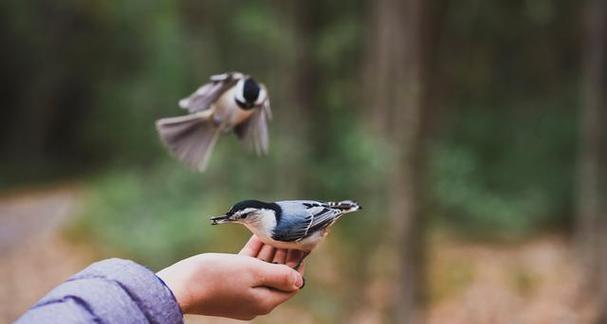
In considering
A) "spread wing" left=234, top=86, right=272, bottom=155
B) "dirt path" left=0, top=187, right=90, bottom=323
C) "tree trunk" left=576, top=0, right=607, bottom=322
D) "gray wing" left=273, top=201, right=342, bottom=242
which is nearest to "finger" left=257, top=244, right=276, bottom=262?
"gray wing" left=273, top=201, right=342, bottom=242

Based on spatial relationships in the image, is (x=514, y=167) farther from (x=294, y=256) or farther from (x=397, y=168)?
(x=294, y=256)

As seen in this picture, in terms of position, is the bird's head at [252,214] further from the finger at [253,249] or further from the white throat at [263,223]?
the finger at [253,249]

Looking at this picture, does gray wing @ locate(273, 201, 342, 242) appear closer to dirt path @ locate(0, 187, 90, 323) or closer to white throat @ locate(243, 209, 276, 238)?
white throat @ locate(243, 209, 276, 238)

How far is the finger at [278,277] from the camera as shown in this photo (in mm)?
1467

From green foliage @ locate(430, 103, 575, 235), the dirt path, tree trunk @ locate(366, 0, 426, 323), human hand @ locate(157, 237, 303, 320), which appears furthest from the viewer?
green foliage @ locate(430, 103, 575, 235)

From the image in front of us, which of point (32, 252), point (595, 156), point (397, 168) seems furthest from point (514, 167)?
point (32, 252)

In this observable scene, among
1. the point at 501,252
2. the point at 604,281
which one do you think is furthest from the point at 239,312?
the point at 501,252

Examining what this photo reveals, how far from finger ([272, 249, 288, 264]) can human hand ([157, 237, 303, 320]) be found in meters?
0.10

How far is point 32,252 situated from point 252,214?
8.57 metres

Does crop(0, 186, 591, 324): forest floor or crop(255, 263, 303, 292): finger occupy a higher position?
crop(255, 263, 303, 292): finger

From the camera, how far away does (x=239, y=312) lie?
1519 mm

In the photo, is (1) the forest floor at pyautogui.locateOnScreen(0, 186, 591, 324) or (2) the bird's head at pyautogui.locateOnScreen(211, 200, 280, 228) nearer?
(2) the bird's head at pyautogui.locateOnScreen(211, 200, 280, 228)

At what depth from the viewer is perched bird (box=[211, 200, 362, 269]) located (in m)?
1.45

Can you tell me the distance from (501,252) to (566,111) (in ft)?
7.63
